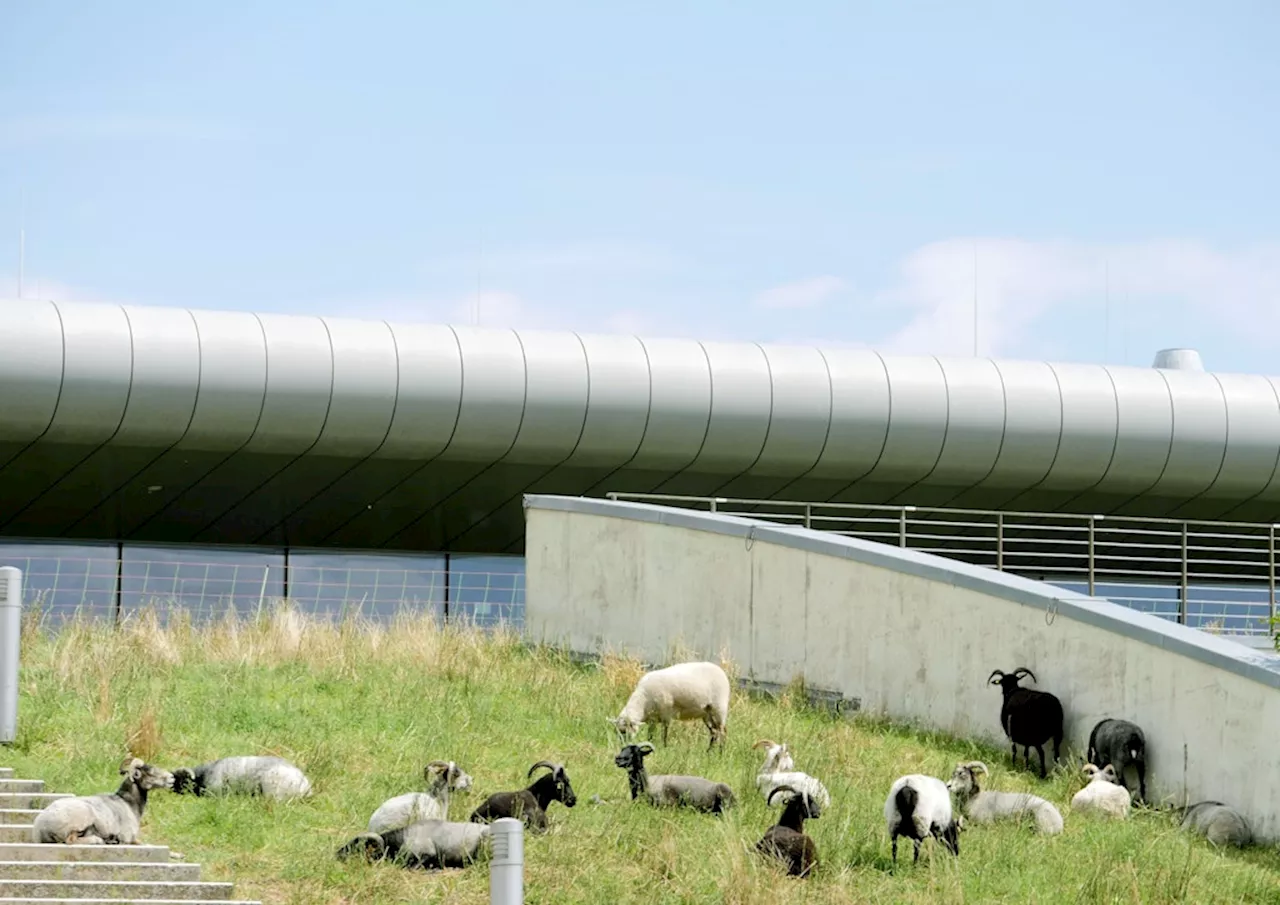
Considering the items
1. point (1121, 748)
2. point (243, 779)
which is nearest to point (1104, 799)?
point (1121, 748)

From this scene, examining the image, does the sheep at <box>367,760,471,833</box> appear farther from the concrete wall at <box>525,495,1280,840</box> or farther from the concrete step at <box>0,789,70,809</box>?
the concrete wall at <box>525,495,1280,840</box>

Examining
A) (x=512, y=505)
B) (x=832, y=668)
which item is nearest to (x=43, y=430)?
(x=512, y=505)

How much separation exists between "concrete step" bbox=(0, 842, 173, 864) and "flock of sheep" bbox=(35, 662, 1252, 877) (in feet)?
0.52

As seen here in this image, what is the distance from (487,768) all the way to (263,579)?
654 inches

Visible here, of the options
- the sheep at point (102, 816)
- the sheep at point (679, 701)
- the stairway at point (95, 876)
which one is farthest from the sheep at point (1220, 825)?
the sheep at point (102, 816)

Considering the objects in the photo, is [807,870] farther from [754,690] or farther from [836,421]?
[836,421]

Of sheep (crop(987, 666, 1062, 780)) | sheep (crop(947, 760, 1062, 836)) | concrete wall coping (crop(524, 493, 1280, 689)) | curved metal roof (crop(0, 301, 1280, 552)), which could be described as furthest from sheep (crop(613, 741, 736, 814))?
curved metal roof (crop(0, 301, 1280, 552))

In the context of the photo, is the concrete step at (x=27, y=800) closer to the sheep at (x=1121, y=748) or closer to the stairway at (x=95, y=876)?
the stairway at (x=95, y=876)

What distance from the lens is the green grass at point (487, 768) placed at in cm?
1090

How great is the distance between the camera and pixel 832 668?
59.3 feet

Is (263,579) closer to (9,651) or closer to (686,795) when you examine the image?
(9,651)

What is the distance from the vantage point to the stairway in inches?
397

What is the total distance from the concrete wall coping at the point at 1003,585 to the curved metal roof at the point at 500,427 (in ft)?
28.7

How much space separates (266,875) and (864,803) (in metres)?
4.40
